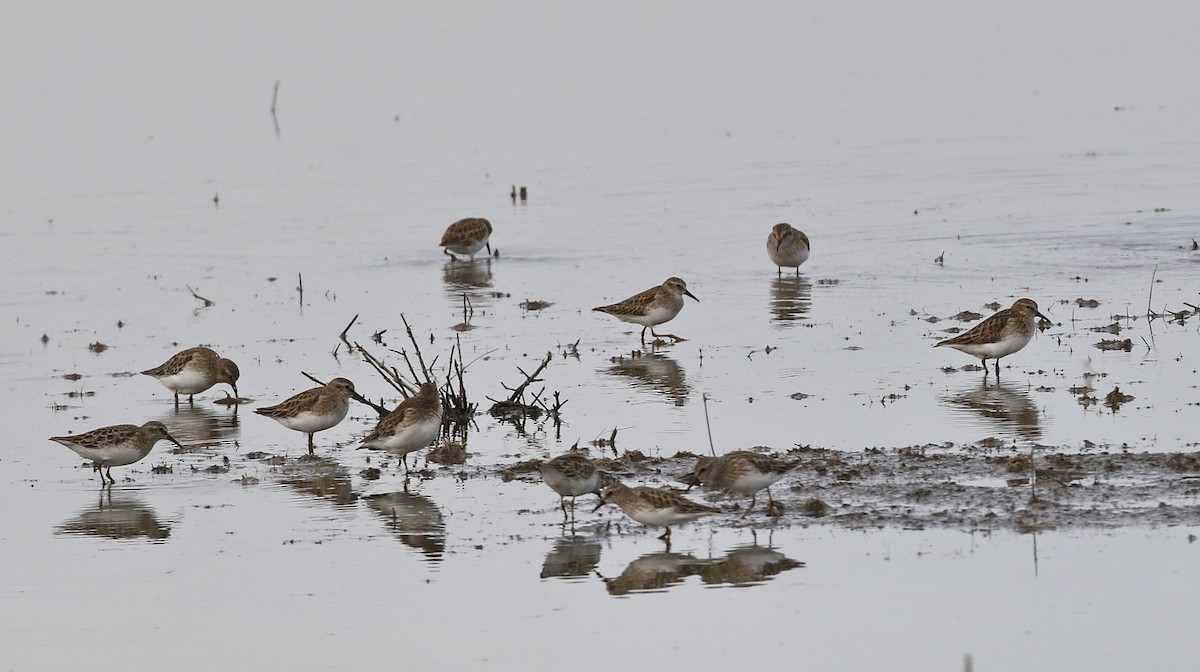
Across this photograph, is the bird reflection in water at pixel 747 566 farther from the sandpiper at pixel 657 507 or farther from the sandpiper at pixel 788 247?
the sandpiper at pixel 788 247

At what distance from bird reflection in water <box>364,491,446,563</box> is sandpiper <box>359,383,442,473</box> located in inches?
22.0

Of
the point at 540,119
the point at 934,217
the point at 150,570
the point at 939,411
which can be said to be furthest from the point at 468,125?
the point at 150,570

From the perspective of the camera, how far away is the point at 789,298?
71.1 feet

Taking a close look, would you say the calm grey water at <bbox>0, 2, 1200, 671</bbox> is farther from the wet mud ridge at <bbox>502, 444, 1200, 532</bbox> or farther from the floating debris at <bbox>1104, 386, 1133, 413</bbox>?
the wet mud ridge at <bbox>502, 444, 1200, 532</bbox>

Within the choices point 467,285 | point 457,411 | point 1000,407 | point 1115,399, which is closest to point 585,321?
point 467,285

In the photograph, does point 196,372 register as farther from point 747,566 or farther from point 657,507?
point 747,566

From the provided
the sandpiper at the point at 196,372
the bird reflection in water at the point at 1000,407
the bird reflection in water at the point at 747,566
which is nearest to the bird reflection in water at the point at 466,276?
the sandpiper at the point at 196,372

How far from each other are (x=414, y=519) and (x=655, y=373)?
5841 mm

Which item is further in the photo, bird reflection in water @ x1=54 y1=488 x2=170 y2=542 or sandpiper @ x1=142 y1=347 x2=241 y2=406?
sandpiper @ x1=142 y1=347 x2=241 y2=406

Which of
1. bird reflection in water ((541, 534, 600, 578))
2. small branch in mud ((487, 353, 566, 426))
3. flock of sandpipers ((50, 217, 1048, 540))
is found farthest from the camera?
small branch in mud ((487, 353, 566, 426))

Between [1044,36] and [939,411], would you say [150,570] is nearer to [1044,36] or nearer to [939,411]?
[939,411]

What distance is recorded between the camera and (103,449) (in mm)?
13500

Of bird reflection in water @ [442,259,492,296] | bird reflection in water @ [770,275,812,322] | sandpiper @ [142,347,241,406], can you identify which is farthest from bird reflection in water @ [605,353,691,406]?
bird reflection in water @ [442,259,492,296]

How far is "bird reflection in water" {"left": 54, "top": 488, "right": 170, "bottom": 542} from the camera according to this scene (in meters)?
12.0
